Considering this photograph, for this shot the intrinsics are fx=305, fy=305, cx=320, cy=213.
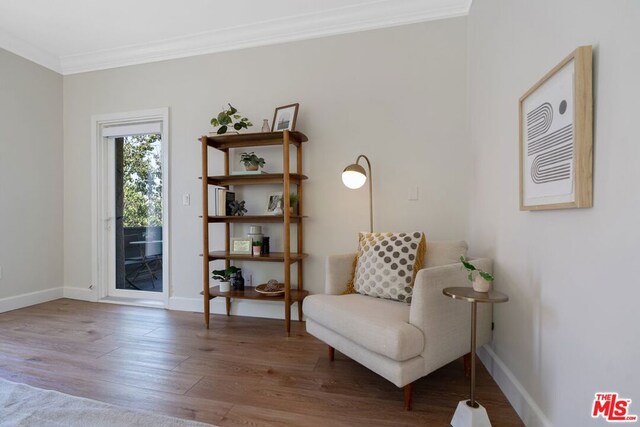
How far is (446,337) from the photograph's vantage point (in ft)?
5.32

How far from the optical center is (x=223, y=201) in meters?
2.79

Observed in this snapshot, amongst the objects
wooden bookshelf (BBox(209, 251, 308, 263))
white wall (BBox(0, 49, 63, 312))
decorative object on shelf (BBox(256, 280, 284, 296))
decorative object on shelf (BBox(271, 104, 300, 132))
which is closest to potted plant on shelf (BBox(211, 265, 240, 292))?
wooden bookshelf (BBox(209, 251, 308, 263))

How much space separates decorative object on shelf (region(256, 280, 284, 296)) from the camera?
2629 millimetres


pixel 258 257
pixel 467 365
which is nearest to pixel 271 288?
pixel 258 257

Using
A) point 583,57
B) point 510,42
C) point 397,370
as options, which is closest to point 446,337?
point 397,370

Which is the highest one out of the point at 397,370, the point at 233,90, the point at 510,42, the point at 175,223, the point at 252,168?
the point at 233,90

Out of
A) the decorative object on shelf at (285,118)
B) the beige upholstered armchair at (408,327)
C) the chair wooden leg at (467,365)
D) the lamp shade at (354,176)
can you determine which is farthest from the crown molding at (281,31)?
the chair wooden leg at (467,365)

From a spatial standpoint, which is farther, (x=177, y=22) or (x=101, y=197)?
(x=101, y=197)

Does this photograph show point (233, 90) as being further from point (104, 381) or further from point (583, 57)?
point (583, 57)

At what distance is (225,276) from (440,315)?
195 centimetres

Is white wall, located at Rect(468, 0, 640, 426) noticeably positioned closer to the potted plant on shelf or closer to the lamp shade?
the lamp shade

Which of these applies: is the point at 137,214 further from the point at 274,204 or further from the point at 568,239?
the point at 568,239

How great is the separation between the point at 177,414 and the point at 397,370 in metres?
1.09

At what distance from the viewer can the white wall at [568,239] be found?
34.7 inches
